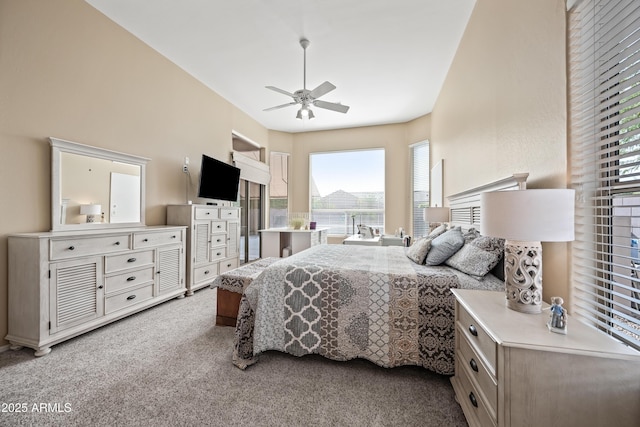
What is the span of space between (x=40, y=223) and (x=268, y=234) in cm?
349

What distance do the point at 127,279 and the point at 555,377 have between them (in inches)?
131

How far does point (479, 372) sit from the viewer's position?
4.00ft

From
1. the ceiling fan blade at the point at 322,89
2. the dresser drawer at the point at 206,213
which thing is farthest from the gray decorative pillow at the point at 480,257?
the dresser drawer at the point at 206,213

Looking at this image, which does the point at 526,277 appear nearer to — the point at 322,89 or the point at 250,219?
Answer: the point at 322,89

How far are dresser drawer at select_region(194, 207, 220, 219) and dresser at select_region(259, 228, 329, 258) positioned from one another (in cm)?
160

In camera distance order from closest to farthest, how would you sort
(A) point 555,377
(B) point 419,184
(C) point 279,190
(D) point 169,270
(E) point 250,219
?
(A) point 555,377
(D) point 169,270
(B) point 419,184
(E) point 250,219
(C) point 279,190

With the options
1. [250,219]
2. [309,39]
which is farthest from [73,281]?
[250,219]

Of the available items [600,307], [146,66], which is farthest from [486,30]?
[146,66]

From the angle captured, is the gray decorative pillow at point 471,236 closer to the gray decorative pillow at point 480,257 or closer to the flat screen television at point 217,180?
the gray decorative pillow at point 480,257

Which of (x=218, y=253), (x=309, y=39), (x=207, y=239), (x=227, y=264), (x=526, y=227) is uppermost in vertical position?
(x=309, y=39)

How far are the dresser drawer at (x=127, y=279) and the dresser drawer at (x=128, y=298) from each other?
0.07 m

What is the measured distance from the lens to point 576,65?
1.29 metres

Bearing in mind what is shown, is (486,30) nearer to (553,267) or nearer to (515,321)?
(553,267)

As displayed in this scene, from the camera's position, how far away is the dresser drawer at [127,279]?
2467 mm
